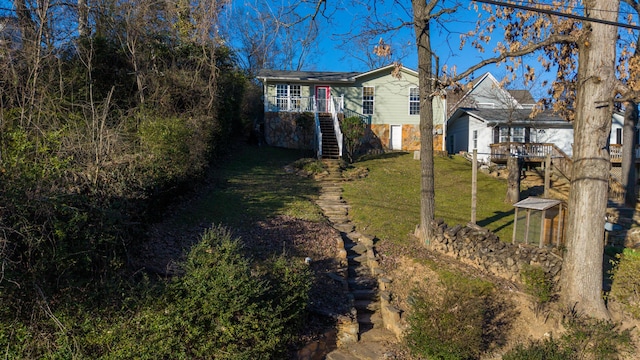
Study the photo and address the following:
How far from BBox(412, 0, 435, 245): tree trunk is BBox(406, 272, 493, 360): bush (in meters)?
3.84

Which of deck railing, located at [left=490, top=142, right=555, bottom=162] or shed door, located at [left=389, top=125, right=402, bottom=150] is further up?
shed door, located at [left=389, top=125, right=402, bottom=150]

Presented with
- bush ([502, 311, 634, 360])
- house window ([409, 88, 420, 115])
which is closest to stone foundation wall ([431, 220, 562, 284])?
bush ([502, 311, 634, 360])

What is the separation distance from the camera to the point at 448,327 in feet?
18.1

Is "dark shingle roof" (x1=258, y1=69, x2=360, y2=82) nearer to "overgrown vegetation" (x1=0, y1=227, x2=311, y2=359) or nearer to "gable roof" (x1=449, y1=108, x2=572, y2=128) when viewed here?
"gable roof" (x1=449, y1=108, x2=572, y2=128)

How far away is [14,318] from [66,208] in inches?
51.1

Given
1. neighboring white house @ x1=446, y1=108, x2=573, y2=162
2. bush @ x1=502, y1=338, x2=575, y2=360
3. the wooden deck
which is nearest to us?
bush @ x1=502, y1=338, x2=575, y2=360

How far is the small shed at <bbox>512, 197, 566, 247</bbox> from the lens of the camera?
335 inches

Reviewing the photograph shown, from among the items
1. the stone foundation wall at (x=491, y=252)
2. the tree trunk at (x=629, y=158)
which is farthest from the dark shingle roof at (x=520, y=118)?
the stone foundation wall at (x=491, y=252)

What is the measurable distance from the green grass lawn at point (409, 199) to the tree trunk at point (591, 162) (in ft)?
12.5

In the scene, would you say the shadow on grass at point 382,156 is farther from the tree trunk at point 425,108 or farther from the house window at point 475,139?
the tree trunk at point 425,108

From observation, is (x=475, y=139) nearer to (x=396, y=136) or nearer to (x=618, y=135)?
(x=396, y=136)

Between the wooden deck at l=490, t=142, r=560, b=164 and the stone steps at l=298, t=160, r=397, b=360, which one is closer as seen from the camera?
the stone steps at l=298, t=160, r=397, b=360

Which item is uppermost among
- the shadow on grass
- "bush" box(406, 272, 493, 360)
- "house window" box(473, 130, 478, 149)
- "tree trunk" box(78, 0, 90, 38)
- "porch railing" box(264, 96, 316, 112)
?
"tree trunk" box(78, 0, 90, 38)

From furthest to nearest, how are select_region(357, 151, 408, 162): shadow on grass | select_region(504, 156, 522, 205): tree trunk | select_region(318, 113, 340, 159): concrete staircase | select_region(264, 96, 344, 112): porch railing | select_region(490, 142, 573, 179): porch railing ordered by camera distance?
select_region(264, 96, 344, 112): porch railing, select_region(357, 151, 408, 162): shadow on grass, select_region(490, 142, 573, 179): porch railing, select_region(318, 113, 340, 159): concrete staircase, select_region(504, 156, 522, 205): tree trunk
